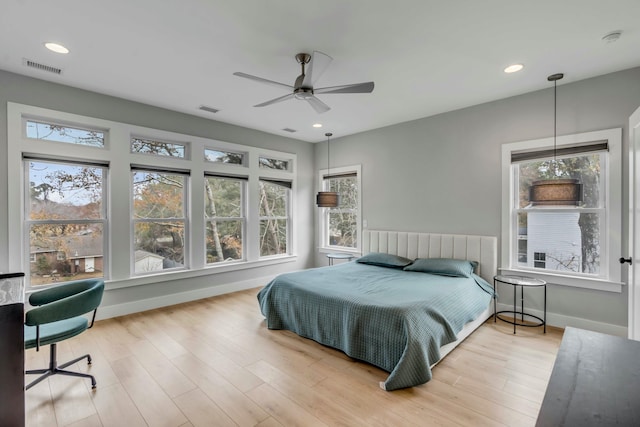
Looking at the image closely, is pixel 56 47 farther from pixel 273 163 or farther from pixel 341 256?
pixel 341 256

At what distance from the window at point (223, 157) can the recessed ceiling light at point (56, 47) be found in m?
2.23

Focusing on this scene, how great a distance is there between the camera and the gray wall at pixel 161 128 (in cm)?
319

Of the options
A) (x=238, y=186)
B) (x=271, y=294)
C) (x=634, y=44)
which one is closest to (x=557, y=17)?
(x=634, y=44)

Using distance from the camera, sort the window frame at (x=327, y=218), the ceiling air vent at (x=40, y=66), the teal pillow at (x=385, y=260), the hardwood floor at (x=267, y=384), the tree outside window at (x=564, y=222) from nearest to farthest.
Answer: the hardwood floor at (x=267, y=384) < the ceiling air vent at (x=40, y=66) < the tree outside window at (x=564, y=222) < the teal pillow at (x=385, y=260) < the window frame at (x=327, y=218)

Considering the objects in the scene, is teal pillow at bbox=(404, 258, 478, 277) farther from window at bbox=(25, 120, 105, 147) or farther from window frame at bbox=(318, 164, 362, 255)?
window at bbox=(25, 120, 105, 147)

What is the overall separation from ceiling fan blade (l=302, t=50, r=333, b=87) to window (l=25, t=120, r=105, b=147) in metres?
2.93

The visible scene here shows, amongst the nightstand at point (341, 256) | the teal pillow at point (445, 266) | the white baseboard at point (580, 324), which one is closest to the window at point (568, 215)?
the white baseboard at point (580, 324)

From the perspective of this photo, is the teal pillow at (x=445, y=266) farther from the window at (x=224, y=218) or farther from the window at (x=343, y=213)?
the window at (x=224, y=218)

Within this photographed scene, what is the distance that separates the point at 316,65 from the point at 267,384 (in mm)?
2910

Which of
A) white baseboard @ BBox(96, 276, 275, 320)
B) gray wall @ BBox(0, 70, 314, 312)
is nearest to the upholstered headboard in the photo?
gray wall @ BBox(0, 70, 314, 312)

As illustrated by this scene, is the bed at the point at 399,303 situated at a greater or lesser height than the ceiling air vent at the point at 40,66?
lesser

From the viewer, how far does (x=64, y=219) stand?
3.62 m

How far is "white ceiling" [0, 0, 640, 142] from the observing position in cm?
219

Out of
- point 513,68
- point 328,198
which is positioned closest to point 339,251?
point 328,198
